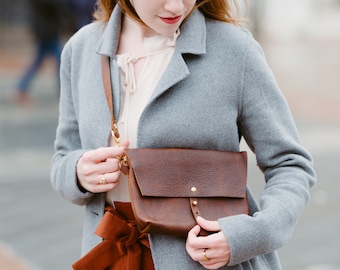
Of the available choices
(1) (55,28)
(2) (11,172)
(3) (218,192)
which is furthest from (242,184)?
(1) (55,28)

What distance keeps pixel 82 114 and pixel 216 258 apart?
0.61 meters

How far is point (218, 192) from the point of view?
7.11ft

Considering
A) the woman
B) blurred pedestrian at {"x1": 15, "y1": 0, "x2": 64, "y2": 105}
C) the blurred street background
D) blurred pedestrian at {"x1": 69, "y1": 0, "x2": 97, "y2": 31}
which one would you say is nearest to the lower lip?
the woman

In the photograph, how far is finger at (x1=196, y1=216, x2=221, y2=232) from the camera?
209 centimetres

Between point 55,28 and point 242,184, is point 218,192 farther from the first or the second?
point 55,28

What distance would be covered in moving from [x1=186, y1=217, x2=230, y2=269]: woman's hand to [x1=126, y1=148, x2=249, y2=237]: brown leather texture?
0.09 feet

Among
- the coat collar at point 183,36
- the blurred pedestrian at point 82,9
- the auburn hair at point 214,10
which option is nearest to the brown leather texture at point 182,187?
the coat collar at point 183,36

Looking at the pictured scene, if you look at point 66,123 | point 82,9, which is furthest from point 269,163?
point 82,9

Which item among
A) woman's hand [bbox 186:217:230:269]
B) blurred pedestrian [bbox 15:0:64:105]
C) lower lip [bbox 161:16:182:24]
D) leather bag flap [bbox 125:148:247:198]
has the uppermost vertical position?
lower lip [bbox 161:16:182:24]

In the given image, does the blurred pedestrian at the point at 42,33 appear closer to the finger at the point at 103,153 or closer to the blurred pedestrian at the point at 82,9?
the blurred pedestrian at the point at 82,9

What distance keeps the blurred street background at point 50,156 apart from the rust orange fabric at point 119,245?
2.61 meters

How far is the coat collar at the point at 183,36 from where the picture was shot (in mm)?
2242

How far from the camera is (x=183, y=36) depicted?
2.28m

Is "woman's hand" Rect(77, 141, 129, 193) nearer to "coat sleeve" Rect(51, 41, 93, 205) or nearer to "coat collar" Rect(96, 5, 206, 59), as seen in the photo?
"coat sleeve" Rect(51, 41, 93, 205)
